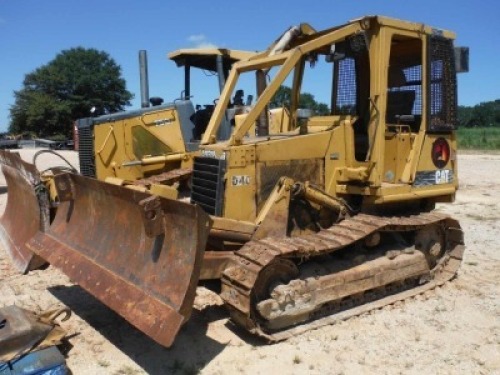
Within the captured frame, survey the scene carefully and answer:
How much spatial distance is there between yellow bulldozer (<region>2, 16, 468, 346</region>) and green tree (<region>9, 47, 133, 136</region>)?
47475 mm

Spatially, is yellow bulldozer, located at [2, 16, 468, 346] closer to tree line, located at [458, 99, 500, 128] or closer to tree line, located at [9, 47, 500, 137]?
tree line, located at [9, 47, 500, 137]

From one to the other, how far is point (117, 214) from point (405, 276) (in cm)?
314

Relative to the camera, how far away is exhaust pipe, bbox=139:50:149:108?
9.94m

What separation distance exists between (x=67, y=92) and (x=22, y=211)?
2133 inches

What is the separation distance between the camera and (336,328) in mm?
4996

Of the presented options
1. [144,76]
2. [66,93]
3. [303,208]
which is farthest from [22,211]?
[66,93]

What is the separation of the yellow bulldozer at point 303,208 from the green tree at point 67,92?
4747 cm

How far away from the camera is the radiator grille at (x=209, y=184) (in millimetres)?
5137

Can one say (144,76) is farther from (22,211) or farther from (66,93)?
(66,93)

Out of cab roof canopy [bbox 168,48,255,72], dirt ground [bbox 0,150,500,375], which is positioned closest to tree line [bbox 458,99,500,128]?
cab roof canopy [bbox 168,48,255,72]

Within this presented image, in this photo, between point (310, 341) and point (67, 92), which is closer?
point (310, 341)

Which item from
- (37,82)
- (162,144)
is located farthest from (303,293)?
(37,82)

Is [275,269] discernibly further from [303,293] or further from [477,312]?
[477,312]

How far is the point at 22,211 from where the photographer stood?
21.9 feet
